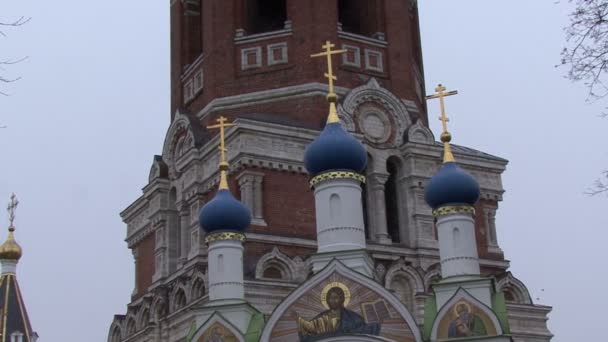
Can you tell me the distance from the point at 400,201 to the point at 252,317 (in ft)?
15.8

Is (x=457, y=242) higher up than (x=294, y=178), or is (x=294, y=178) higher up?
(x=294, y=178)

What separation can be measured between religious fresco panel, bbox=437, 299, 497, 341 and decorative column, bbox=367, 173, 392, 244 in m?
4.24

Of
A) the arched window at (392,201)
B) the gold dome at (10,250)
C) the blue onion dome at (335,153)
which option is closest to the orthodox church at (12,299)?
the gold dome at (10,250)

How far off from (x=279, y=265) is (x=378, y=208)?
2.01 m

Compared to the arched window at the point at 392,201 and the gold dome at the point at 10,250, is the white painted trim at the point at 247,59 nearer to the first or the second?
the arched window at the point at 392,201

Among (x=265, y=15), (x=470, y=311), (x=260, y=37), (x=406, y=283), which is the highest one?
(x=265, y=15)

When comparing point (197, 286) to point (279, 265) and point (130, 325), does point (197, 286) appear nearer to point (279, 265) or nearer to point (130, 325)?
point (279, 265)

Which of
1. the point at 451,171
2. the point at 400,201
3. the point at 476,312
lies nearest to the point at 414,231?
the point at 400,201

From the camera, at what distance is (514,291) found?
1666 cm

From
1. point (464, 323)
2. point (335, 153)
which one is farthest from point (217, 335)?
point (464, 323)

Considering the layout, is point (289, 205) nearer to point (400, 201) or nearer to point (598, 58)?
point (400, 201)

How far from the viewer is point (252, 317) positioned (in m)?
12.7

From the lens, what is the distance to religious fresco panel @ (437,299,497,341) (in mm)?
11867

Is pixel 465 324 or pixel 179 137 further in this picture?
pixel 179 137
